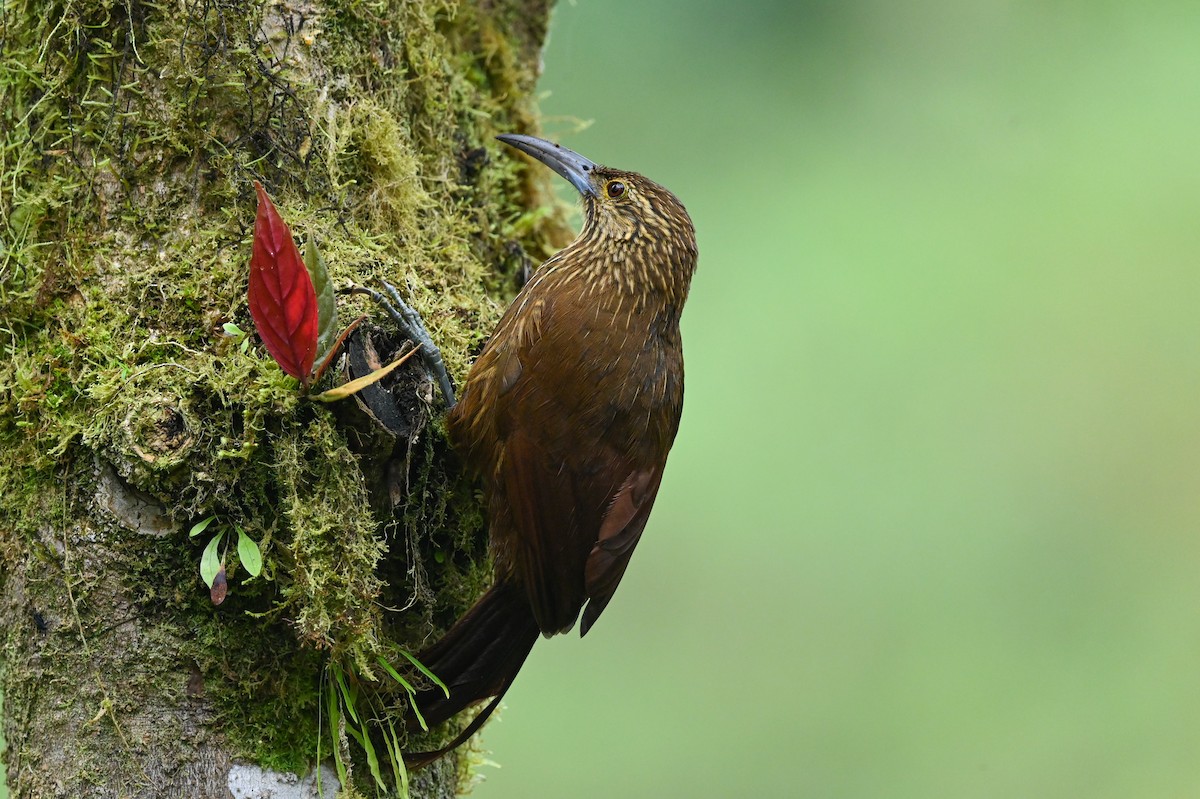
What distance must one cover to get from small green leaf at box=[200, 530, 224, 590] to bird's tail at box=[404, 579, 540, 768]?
20.3 inches

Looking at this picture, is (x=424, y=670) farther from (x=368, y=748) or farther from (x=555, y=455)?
(x=555, y=455)

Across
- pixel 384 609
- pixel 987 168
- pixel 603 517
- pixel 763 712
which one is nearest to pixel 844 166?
pixel 987 168

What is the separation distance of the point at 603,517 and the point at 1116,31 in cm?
419

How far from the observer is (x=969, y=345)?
5.04 meters

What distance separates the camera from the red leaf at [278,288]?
1.97m

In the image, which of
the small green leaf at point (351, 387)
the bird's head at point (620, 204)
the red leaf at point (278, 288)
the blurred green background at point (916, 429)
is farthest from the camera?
the blurred green background at point (916, 429)

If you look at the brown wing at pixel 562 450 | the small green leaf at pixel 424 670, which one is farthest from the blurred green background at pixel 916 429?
the small green leaf at pixel 424 670

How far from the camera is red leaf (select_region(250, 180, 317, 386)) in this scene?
1966 millimetres

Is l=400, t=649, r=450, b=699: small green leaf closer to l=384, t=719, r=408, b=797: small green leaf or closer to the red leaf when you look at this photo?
l=384, t=719, r=408, b=797: small green leaf

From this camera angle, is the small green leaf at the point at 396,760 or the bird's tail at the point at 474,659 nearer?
the small green leaf at the point at 396,760

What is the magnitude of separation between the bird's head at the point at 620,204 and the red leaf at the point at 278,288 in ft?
3.53

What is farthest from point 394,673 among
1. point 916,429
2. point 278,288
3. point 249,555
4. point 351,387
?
point 916,429

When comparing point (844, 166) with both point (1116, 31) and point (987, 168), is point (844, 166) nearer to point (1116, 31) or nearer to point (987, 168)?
point (987, 168)

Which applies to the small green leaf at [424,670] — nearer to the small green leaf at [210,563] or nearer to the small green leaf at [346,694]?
the small green leaf at [346,694]
